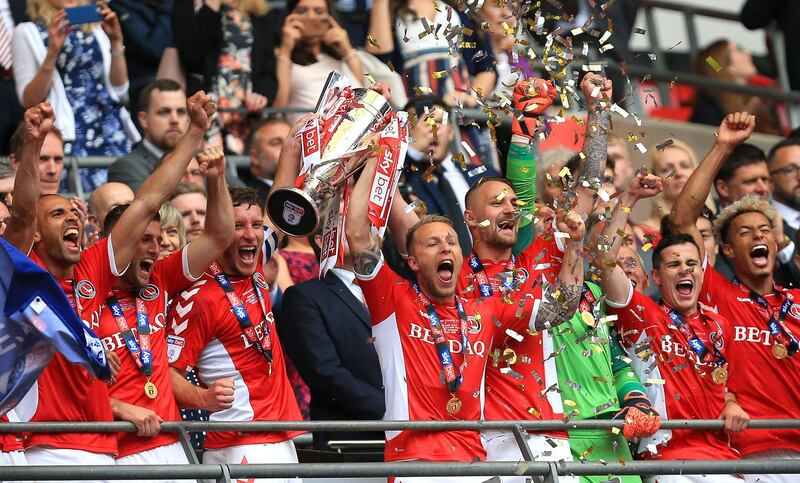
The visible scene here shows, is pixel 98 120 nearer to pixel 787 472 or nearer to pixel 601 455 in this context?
pixel 601 455

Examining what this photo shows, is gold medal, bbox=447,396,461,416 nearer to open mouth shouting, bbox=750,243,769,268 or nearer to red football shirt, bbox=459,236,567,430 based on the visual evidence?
red football shirt, bbox=459,236,567,430

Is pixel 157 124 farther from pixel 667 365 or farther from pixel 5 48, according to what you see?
pixel 667 365

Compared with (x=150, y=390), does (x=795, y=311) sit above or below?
below

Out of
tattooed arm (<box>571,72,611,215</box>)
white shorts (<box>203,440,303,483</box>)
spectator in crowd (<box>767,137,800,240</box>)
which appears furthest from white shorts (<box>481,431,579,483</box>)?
spectator in crowd (<box>767,137,800,240</box>)

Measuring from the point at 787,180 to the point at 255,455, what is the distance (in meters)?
4.84

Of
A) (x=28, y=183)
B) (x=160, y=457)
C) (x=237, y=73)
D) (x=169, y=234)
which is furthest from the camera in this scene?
(x=237, y=73)

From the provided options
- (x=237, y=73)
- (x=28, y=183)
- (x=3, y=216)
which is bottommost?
(x=3, y=216)

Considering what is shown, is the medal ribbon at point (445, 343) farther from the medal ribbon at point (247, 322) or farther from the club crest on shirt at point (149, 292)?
the club crest on shirt at point (149, 292)

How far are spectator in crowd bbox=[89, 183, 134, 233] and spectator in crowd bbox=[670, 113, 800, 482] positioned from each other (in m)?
2.99

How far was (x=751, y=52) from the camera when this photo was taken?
595 inches

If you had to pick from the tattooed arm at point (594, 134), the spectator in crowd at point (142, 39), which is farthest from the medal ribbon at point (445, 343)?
the spectator in crowd at point (142, 39)

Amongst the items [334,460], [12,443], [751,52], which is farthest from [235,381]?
[751,52]

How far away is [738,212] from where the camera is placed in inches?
348

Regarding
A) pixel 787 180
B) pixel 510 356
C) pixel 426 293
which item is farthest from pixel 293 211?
pixel 787 180
